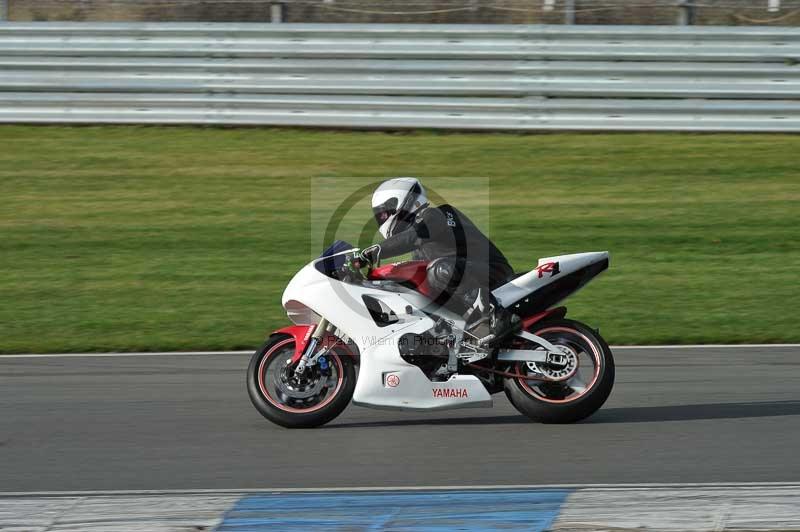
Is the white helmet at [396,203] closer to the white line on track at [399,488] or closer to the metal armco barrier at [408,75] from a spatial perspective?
the white line on track at [399,488]

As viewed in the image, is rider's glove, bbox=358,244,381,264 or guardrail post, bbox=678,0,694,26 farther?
guardrail post, bbox=678,0,694,26

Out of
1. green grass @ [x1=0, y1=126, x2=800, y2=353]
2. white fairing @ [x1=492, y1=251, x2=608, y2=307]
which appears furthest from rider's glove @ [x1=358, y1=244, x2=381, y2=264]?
green grass @ [x1=0, y1=126, x2=800, y2=353]

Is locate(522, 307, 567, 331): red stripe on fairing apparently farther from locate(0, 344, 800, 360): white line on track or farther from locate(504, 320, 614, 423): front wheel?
locate(0, 344, 800, 360): white line on track

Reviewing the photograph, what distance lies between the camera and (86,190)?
14.6 meters

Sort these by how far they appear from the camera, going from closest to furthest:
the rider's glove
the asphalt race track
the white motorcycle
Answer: the asphalt race track < the rider's glove < the white motorcycle

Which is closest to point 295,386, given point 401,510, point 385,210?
point 385,210

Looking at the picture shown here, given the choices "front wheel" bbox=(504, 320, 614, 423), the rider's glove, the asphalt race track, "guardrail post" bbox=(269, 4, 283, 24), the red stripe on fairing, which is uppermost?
"guardrail post" bbox=(269, 4, 283, 24)

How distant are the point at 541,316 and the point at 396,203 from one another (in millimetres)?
1200

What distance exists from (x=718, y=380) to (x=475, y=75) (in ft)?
24.5

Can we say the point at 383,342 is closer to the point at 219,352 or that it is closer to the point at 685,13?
the point at 219,352

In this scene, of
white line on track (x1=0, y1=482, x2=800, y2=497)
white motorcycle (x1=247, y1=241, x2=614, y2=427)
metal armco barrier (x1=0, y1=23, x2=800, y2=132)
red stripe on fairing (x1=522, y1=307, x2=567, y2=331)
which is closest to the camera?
white line on track (x1=0, y1=482, x2=800, y2=497)

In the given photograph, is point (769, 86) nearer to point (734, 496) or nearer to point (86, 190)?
point (86, 190)

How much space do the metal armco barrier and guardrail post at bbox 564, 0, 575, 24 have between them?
0.95 meters

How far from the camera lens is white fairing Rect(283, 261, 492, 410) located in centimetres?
721
